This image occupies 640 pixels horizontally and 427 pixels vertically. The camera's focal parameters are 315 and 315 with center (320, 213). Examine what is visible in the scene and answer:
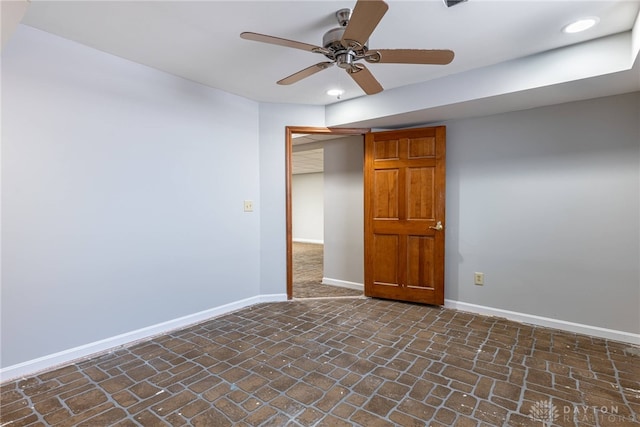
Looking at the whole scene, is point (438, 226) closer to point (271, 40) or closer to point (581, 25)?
point (581, 25)

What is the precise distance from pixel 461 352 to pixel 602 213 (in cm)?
175

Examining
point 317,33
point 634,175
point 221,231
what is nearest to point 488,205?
point 634,175

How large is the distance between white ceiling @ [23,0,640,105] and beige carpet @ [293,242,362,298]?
268 centimetres

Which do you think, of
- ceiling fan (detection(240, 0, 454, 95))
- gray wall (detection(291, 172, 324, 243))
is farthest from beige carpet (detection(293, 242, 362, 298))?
ceiling fan (detection(240, 0, 454, 95))

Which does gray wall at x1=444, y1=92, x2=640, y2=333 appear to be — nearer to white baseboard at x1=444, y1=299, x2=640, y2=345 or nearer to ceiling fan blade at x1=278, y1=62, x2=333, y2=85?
white baseboard at x1=444, y1=299, x2=640, y2=345

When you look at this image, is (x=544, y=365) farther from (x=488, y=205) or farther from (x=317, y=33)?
(x=317, y=33)

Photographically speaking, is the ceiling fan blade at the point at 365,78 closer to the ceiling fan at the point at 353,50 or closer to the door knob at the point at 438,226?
the ceiling fan at the point at 353,50

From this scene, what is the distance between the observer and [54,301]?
89.0 inches

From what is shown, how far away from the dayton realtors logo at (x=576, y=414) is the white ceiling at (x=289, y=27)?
92.3 inches

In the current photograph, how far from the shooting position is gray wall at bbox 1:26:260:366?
212 cm

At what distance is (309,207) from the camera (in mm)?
9867

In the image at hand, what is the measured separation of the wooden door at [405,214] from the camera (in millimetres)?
3461

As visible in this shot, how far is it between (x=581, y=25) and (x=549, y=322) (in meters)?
2.48

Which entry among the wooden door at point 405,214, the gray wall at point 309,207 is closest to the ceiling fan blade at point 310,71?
the wooden door at point 405,214
